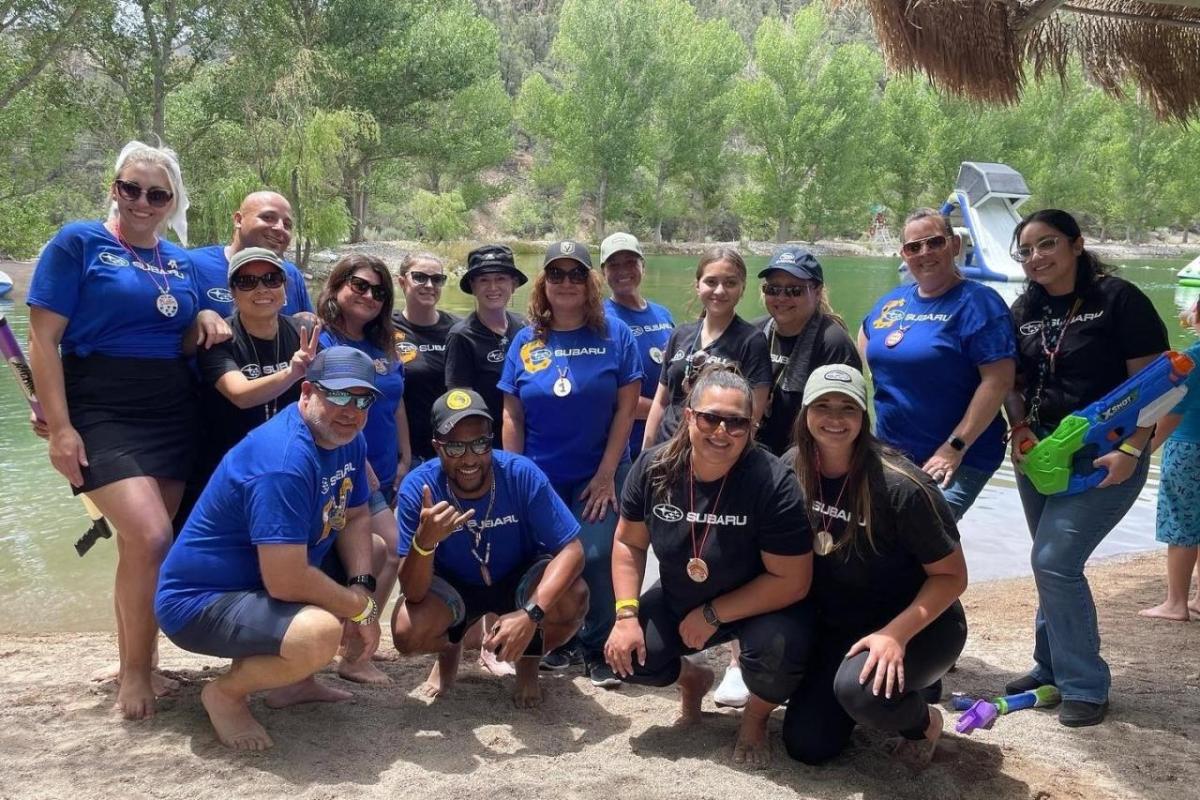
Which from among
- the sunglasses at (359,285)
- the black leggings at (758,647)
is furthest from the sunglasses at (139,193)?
the black leggings at (758,647)

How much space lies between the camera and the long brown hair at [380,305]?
13.9ft

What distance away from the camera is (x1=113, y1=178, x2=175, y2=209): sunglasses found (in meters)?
3.48

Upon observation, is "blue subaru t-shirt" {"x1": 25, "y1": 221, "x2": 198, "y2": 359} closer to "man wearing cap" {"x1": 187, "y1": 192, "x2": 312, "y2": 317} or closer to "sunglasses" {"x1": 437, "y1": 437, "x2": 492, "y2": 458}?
"man wearing cap" {"x1": 187, "y1": 192, "x2": 312, "y2": 317}

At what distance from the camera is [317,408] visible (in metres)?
3.27

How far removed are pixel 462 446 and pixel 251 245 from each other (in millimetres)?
1466

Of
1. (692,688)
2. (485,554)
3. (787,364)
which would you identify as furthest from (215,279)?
(692,688)

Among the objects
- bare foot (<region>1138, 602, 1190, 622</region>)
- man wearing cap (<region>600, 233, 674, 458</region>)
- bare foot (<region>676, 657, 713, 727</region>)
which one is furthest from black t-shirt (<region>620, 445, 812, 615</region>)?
bare foot (<region>1138, 602, 1190, 622</region>)

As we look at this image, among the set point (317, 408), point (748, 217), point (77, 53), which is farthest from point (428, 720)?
point (748, 217)

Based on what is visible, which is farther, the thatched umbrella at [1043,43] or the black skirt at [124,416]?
the thatched umbrella at [1043,43]

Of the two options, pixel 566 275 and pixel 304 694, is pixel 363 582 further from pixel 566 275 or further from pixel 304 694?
pixel 566 275

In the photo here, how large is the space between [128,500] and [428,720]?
1.43 m

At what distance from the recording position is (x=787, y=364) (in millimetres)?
4137

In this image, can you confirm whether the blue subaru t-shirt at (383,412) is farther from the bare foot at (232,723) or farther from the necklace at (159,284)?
the bare foot at (232,723)

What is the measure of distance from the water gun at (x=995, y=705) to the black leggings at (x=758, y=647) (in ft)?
2.72
